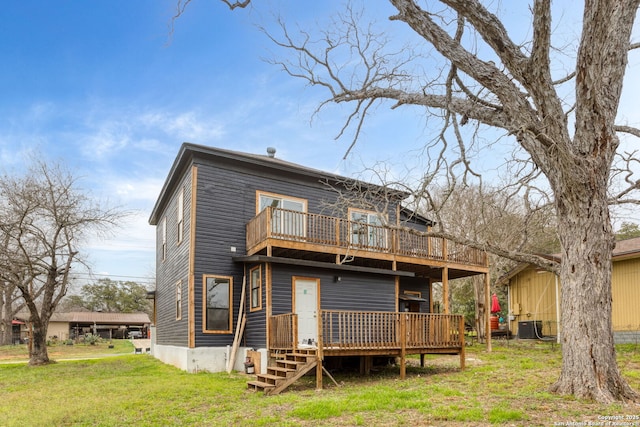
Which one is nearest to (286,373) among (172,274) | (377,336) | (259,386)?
(259,386)

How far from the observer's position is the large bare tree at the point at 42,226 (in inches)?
763

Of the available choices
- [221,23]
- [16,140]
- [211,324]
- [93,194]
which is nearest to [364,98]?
[221,23]

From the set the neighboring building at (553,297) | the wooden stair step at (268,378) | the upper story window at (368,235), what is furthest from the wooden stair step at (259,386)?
the neighboring building at (553,297)

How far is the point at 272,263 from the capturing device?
46.2 ft

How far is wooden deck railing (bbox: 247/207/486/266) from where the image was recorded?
1400 centimetres

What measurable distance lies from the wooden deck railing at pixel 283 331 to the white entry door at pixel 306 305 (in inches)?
62.3

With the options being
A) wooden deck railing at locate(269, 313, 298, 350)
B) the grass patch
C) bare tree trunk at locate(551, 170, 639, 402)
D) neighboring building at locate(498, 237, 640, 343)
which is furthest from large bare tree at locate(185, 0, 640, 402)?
the grass patch

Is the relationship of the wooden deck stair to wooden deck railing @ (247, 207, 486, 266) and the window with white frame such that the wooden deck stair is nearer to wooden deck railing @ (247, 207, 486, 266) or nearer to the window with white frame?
the window with white frame

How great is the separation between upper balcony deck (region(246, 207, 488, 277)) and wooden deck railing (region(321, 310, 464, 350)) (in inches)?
71.5

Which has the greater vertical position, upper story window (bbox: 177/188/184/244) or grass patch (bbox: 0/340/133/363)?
upper story window (bbox: 177/188/184/244)

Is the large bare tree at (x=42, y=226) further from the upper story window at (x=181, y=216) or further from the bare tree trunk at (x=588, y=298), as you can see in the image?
the bare tree trunk at (x=588, y=298)

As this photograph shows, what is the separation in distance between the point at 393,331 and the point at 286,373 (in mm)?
2870

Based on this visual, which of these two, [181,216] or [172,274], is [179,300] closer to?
[172,274]

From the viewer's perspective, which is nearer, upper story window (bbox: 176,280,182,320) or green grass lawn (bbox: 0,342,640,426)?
green grass lawn (bbox: 0,342,640,426)
